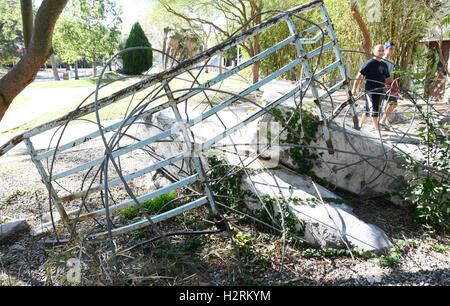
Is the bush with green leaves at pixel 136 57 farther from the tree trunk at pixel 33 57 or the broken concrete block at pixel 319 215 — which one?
the broken concrete block at pixel 319 215

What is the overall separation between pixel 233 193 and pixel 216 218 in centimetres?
71

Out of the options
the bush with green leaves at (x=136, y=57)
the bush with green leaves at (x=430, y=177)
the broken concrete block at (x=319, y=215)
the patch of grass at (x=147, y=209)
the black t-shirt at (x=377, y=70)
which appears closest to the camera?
the broken concrete block at (x=319, y=215)

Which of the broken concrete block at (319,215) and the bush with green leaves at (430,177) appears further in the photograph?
the bush with green leaves at (430,177)

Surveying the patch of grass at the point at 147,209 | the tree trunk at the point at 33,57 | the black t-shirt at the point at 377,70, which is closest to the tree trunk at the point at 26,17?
the tree trunk at the point at 33,57

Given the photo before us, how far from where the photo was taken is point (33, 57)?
2.65 meters

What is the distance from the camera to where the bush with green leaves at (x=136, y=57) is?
17.1 metres

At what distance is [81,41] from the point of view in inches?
892

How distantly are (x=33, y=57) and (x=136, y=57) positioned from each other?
1546 centimetres

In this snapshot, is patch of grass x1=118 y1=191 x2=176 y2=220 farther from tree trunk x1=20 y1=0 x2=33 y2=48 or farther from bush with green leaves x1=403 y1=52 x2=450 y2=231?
bush with green leaves x1=403 y1=52 x2=450 y2=231

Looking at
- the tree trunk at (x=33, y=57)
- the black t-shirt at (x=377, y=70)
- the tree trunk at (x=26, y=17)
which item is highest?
the tree trunk at (x=26, y=17)

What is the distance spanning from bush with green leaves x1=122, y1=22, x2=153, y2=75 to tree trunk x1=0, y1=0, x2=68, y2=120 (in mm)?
15173

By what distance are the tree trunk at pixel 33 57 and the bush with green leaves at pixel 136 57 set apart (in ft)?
49.8

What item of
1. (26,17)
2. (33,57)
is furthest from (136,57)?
(33,57)

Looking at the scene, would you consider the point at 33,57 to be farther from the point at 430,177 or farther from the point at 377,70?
the point at 377,70
